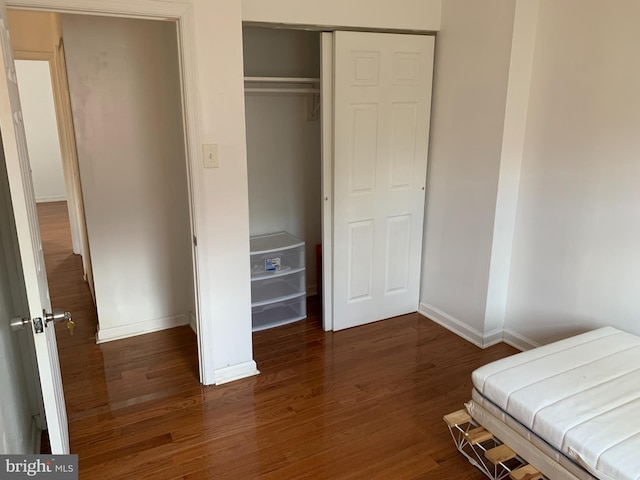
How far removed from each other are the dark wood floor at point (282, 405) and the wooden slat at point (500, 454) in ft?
0.81

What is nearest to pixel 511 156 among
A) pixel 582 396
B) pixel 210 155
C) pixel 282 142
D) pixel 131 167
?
pixel 582 396

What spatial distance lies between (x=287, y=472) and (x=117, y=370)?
1.40m

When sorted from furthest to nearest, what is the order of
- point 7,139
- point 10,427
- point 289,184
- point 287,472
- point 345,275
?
point 289,184 < point 345,275 < point 287,472 < point 10,427 < point 7,139

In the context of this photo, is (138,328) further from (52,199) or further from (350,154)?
(52,199)

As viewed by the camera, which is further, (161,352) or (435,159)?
(435,159)

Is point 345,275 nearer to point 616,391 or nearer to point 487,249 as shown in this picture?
point 487,249

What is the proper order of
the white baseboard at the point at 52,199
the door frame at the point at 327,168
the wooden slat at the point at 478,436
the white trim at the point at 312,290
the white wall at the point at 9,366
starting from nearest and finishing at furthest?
the white wall at the point at 9,366 → the wooden slat at the point at 478,436 → the door frame at the point at 327,168 → the white trim at the point at 312,290 → the white baseboard at the point at 52,199

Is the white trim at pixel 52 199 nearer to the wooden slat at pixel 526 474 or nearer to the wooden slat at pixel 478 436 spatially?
the wooden slat at pixel 478 436

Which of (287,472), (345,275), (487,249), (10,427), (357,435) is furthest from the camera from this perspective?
(345,275)

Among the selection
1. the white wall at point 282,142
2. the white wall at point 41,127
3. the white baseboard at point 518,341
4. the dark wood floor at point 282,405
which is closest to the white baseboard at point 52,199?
the white wall at point 41,127

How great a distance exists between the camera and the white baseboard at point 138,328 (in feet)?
10.8

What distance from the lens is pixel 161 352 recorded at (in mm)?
3125

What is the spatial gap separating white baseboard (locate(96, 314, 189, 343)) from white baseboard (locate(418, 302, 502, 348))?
6.00ft

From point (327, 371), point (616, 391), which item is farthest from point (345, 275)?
point (616, 391)
